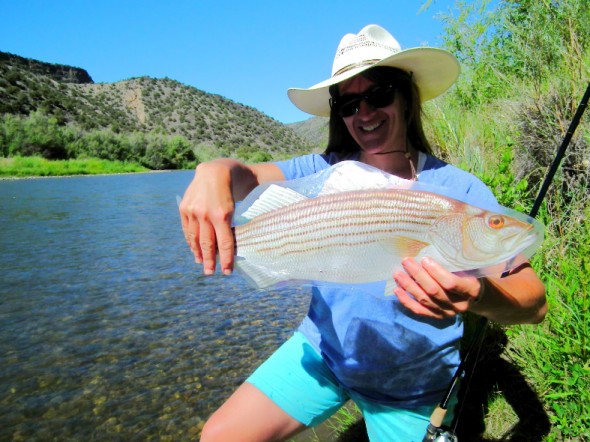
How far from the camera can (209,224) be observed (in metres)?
1.90

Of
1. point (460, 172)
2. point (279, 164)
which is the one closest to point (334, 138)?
point (279, 164)

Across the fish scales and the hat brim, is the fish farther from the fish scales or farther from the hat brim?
the hat brim

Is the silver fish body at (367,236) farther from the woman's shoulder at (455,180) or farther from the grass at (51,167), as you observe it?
the grass at (51,167)

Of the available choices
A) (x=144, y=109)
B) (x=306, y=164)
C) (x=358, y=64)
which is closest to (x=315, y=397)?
(x=306, y=164)

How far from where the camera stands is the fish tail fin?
197 centimetres

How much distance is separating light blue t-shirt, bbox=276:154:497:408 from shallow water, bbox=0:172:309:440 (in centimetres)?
228

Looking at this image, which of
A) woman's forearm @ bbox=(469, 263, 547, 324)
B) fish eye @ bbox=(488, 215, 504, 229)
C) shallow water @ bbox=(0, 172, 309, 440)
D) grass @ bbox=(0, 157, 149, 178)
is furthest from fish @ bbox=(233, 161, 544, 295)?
grass @ bbox=(0, 157, 149, 178)

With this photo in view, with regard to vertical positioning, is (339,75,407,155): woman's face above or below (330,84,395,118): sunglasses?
below

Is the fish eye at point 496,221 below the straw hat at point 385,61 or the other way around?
below

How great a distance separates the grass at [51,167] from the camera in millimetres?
37562

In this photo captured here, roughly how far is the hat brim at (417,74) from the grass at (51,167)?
138 ft

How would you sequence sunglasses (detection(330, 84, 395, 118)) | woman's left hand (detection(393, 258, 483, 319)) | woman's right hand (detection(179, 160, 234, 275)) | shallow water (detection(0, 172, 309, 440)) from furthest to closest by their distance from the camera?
shallow water (detection(0, 172, 309, 440))
sunglasses (detection(330, 84, 395, 118))
woman's right hand (detection(179, 160, 234, 275))
woman's left hand (detection(393, 258, 483, 319))

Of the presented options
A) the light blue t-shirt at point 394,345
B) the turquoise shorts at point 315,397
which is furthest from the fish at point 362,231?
the turquoise shorts at point 315,397

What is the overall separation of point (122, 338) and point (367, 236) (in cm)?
501
